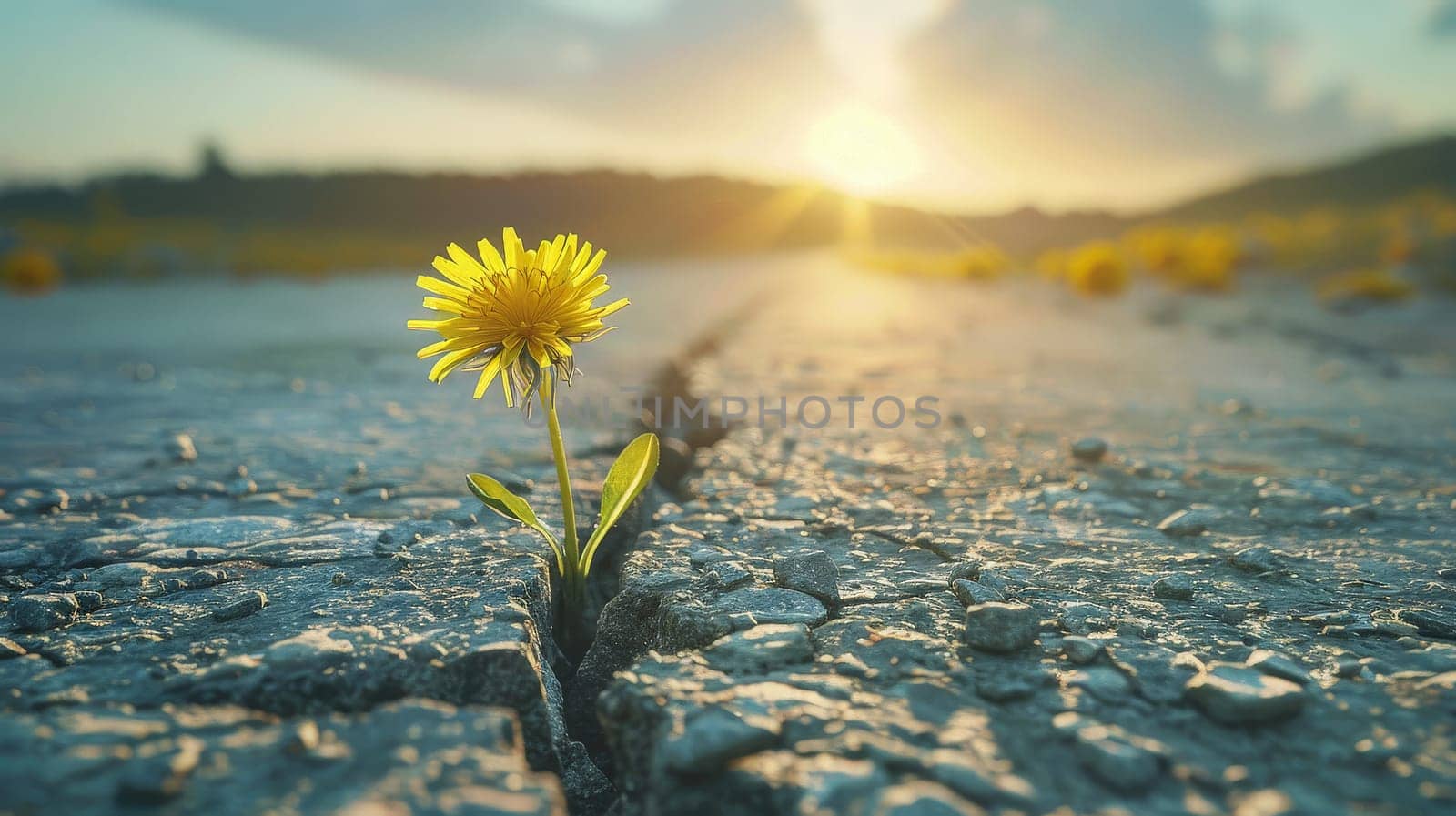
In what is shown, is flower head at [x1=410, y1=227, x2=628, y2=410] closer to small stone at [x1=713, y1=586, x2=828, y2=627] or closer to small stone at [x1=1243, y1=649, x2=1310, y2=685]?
small stone at [x1=713, y1=586, x2=828, y2=627]

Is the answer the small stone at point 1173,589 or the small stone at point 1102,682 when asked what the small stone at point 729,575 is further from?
the small stone at point 1173,589

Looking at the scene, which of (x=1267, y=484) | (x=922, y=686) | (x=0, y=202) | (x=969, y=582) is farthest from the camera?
(x=0, y=202)

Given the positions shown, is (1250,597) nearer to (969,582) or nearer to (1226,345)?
(969,582)

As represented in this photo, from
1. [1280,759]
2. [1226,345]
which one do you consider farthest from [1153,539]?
[1226,345]

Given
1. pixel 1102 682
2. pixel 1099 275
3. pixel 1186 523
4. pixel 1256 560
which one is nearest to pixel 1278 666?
pixel 1102 682

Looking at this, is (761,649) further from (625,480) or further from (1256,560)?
(1256,560)

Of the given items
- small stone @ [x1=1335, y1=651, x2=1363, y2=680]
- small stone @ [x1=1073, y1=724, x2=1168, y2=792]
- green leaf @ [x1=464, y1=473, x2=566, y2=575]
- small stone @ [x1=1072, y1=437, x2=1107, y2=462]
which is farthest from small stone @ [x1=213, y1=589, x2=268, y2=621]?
small stone @ [x1=1072, y1=437, x2=1107, y2=462]

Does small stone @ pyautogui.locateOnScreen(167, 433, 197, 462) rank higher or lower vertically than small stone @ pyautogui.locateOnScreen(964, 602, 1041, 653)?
higher
